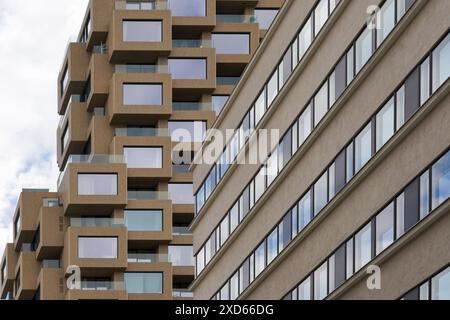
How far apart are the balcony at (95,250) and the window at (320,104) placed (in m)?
57.3

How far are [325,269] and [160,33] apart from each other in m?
65.9

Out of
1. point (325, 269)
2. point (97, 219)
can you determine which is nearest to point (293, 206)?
point (325, 269)

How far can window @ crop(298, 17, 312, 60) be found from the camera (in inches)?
1978

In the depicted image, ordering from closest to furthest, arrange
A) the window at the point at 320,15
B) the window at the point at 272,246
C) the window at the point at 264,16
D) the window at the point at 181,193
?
the window at the point at 320,15 → the window at the point at 272,246 → the window at the point at 181,193 → the window at the point at 264,16

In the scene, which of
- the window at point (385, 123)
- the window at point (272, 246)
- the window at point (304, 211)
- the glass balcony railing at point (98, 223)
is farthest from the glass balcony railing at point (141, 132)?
the window at point (385, 123)

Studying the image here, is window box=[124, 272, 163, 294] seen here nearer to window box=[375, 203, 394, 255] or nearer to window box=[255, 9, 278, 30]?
window box=[255, 9, 278, 30]

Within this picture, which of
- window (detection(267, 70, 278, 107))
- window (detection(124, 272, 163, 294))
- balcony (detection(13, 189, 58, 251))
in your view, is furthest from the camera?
balcony (detection(13, 189, 58, 251))

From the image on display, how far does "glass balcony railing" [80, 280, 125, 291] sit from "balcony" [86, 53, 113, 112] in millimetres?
15184

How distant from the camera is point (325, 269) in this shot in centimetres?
4706

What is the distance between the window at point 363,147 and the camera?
42812mm

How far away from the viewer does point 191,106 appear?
112812mm

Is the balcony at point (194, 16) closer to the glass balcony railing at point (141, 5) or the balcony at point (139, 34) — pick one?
the glass balcony railing at point (141, 5)

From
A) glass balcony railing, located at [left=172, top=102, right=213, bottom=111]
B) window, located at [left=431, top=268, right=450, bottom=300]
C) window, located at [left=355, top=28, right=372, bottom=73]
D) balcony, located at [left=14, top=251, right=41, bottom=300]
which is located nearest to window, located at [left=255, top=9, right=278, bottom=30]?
glass balcony railing, located at [left=172, top=102, right=213, bottom=111]
